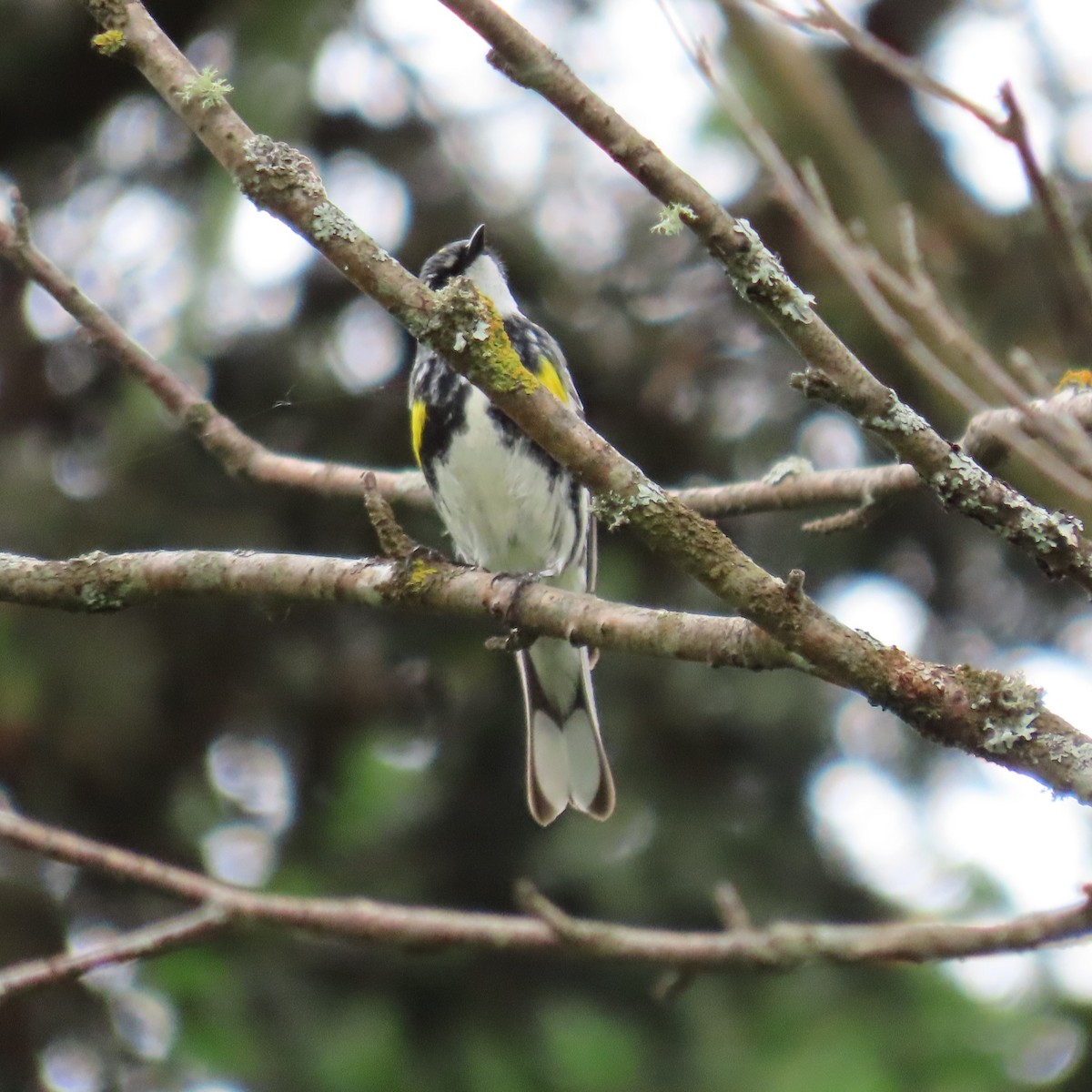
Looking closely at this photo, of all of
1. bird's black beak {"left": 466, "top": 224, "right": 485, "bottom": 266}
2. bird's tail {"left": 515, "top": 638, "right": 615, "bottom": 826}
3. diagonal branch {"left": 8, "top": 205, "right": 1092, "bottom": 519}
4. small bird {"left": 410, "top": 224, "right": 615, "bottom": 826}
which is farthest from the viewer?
bird's black beak {"left": 466, "top": 224, "right": 485, "bottom": 266}

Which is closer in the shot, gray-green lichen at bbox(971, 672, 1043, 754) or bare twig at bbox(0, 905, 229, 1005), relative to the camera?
gray-green lichen at bbox(971, 672, 1043, 754)

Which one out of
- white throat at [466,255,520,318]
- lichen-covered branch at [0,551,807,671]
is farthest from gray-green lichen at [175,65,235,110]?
white throat at [466,255,520,318]

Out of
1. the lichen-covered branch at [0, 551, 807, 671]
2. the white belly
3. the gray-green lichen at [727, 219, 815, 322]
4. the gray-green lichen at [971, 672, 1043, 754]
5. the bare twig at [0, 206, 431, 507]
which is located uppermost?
the white belly

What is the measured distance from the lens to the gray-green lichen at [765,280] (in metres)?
1.73

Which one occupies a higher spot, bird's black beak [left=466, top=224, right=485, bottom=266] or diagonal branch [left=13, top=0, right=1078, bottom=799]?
bird's black beak [left=466, top=224, right=485, bottom=266]

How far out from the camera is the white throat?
3.91m

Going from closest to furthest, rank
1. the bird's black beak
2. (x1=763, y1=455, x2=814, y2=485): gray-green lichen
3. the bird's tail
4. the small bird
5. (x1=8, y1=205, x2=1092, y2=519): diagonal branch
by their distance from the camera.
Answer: (x1=8, y1=205, x2=1092, y2=519): diagonal branch < (x1=763, y1=455, x2=814, y2=485): gray-green lichen < the bird's tail < the small bird < the bird's black beak

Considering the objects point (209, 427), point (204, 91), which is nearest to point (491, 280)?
point (209, 427)

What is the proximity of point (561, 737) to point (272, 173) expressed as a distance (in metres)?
2.06

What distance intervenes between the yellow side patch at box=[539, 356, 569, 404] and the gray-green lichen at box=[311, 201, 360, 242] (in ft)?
5.69

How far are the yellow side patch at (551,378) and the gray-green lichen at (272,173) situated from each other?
1.73 meters

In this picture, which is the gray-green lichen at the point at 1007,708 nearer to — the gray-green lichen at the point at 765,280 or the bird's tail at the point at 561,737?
the gray-green lichen at the point at 765,280

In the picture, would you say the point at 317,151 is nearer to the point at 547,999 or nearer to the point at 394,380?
the point at 394,380

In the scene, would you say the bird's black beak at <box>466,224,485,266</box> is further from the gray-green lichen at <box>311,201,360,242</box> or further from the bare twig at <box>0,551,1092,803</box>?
the gray-green lichen at <box>311,201,360,242</box>
